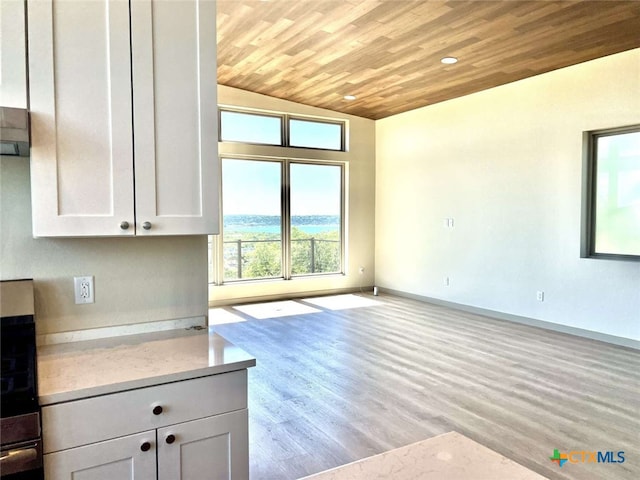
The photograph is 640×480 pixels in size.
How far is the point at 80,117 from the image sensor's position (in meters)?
1.58

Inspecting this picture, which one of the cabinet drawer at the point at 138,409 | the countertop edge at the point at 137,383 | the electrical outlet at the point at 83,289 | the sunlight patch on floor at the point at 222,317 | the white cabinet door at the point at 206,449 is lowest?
the sunlight patch on floor at the point at 222,317

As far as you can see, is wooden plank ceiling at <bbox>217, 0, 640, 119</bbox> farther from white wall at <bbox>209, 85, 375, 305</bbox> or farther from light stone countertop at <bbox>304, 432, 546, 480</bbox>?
light stone countertop at <bbox>304, 432, 546, 480</bbox>

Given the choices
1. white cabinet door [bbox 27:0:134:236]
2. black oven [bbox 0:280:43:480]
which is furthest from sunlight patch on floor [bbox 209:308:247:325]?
black oven [bbox 0:280:43:480]

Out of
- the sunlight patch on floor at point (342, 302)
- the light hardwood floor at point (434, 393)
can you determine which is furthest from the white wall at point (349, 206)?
the light hardwood floor at point (434, 393)

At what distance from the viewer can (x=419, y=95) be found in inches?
253

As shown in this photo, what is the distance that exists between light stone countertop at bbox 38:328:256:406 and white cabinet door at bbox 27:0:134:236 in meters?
0.47

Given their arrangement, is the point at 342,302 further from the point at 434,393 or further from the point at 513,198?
the point at 434,393

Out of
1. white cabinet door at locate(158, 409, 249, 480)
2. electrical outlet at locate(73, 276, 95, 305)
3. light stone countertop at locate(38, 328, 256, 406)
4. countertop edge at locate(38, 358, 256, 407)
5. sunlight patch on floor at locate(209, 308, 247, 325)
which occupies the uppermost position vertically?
electrical outlet at locate(73, 276, 95, 305)

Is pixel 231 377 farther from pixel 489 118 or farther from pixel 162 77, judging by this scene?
pixel 489 118

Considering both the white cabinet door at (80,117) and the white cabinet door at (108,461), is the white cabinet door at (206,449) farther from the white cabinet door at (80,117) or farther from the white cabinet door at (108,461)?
the white cabinet door at (80,117)

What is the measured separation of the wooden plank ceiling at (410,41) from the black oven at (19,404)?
3.62 meters

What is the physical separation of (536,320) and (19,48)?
225 inches

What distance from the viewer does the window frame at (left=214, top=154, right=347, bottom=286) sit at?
6.70 meters

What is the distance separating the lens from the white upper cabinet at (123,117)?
5.05 feet
